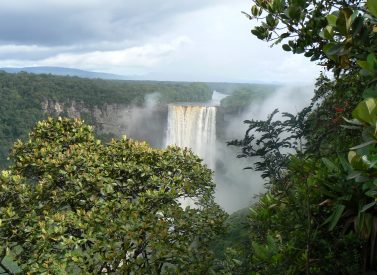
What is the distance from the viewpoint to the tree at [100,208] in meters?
5.91

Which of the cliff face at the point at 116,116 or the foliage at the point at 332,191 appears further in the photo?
the cliff face at the point at 116,116

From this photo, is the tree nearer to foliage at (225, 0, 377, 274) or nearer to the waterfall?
foliage at (225, 0, 377, 274)

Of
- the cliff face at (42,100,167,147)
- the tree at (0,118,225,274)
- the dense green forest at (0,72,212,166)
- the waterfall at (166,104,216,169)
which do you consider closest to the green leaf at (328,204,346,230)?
the tree at (0,118,225,274)

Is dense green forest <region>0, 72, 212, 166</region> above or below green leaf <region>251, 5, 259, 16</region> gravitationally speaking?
below

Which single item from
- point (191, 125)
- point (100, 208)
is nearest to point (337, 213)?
point (100, 208)

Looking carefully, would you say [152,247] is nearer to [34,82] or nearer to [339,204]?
[339,204]

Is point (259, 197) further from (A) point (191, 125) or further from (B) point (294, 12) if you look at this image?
(A) point (191, 125)

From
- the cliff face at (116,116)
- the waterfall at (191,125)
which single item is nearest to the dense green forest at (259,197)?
the waterfall at (191,125)

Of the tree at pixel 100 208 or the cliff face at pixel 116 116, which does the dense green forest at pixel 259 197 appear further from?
the cliff face at pixel 116 116

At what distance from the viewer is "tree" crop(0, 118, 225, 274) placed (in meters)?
5.91

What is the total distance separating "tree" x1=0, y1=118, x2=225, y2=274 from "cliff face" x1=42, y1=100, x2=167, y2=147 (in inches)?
2862

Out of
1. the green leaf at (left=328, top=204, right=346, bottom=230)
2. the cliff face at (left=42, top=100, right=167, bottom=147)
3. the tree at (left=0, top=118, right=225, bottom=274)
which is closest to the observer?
the green leaf at (left=328, top=204, right=346, bottom=230)

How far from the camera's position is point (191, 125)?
5253cm

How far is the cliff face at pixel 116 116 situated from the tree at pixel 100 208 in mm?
72687
